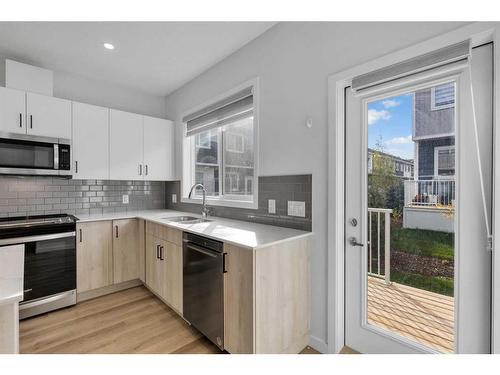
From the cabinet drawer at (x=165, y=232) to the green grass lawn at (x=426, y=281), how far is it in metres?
1.68

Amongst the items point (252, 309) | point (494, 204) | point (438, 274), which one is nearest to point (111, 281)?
point (252, 309)

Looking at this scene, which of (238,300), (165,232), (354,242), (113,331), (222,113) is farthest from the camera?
(222,113)

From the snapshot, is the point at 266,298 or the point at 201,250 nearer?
the point at 266,298

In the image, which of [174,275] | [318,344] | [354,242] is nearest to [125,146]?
[174,275]

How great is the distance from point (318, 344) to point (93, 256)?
239 centimetres

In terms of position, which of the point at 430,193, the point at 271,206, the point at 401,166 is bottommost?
the point at 271,206

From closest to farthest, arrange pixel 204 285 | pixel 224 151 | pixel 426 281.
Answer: pixel 426 281 → pixel 204 285 → pixel 224 151

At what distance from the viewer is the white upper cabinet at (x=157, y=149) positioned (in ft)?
11.1

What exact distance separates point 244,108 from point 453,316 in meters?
2.23

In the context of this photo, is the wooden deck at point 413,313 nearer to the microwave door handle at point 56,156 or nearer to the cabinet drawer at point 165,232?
the cabinet drawer at point 165,232

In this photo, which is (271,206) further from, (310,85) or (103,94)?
(103,94)

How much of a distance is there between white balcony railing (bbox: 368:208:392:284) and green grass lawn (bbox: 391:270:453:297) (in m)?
0.06

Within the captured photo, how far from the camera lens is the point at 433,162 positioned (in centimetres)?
145

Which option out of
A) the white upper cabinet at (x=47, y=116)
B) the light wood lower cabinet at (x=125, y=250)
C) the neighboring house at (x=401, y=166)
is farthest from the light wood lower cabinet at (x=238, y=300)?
the white upper cabinet at (x=47, y=116)
